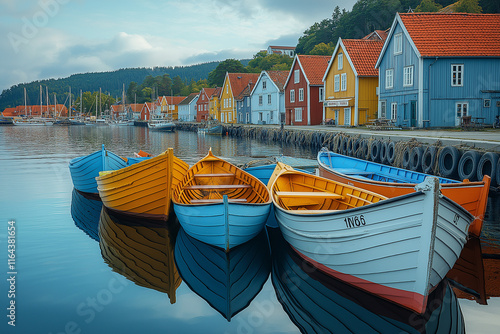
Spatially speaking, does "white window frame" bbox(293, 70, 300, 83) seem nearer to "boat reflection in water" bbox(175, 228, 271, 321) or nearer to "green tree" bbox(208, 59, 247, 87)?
"boat reflection in water" bbox(175, 228, 271, 321)

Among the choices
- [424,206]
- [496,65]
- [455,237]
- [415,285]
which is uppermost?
[496,65]

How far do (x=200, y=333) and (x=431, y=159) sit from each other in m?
13.9

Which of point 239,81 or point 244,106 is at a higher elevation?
point 239,81

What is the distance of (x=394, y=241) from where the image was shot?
6609mm

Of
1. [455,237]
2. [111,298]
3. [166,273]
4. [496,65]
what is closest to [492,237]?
[455,237]

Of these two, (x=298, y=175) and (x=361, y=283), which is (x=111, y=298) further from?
(x=298, y=175)

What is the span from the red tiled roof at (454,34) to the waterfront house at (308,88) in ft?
51.5

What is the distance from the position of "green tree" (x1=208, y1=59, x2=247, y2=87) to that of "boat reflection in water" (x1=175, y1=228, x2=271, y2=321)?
9126 centimetres

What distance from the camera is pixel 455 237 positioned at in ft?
22.9

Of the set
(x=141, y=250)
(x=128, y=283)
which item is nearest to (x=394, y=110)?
(x=141, y=250)

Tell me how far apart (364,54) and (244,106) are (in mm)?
31147

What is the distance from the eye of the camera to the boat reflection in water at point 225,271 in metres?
8.00

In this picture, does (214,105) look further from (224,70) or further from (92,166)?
(92,166)

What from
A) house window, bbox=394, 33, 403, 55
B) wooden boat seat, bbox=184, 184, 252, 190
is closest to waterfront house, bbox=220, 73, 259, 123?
house window, bbox=394, 33, 403, 55
